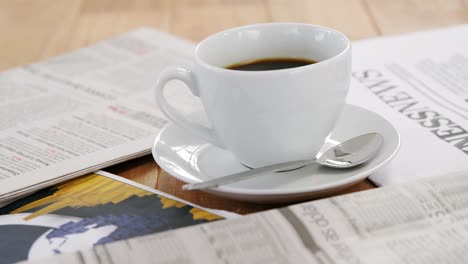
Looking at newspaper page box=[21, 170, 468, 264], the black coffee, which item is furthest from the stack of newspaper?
the black coffee

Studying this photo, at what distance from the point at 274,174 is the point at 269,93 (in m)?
0.07

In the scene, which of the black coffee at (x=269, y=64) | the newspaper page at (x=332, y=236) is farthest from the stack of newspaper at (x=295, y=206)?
the black coffee at (x=269, y=64)

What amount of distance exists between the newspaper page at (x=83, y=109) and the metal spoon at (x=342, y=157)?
141 mm

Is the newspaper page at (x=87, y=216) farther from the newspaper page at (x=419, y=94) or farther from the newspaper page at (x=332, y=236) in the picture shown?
the newspaper page at (x=419, y=94)

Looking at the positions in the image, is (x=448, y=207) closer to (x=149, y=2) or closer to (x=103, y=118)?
(x=103, y=118)

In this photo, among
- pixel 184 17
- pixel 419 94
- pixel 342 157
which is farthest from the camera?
pixel 184 17

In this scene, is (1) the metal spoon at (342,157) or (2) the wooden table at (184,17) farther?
(2) the wooden table at (184,17)

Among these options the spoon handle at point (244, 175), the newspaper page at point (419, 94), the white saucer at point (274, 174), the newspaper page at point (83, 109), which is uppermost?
the spoon handle at point (244, 175)

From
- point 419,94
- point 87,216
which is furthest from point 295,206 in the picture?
point 419,94

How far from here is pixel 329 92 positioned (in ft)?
1.61

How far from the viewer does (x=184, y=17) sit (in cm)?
104

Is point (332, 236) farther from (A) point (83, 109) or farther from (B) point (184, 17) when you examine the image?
(B) point (184, 17)

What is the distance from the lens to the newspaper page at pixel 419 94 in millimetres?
531

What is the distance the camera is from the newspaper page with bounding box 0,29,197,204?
573 mm
